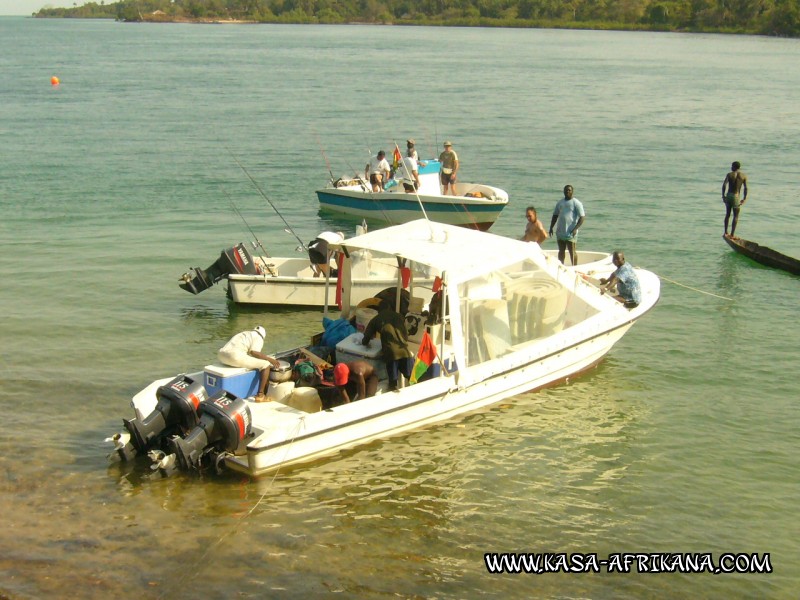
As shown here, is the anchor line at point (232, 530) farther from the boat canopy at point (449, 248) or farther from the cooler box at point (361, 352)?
the boat canopy at point (449, 248)

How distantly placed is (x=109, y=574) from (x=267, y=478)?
219 centimetres

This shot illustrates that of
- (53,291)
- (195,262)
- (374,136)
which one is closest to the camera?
(53,291)

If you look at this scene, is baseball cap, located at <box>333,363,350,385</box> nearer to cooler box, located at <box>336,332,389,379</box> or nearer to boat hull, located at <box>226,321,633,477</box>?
boat hull, located at <box>226,321,633,477</box>

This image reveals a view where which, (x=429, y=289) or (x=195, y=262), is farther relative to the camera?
(x=195, y=262)

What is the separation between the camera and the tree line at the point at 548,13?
4646 inches

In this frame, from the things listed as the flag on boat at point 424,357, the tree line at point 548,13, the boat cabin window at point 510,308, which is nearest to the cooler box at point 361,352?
the flag on boat at point 424,357

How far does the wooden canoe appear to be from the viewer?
62.0 ft

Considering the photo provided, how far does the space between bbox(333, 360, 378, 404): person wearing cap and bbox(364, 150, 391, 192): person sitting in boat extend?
12.8 meters

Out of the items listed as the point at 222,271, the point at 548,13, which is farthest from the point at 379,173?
the point at 548,13

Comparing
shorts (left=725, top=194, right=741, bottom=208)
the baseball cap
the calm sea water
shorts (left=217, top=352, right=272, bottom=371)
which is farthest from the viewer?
shorts (left=725, top=194, right=741, bottom=208)

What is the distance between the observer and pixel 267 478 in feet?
33.2

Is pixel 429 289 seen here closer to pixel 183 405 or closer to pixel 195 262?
pixel 183 405

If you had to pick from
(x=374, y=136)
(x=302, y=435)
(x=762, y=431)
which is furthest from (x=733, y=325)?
(x=374, y=136)

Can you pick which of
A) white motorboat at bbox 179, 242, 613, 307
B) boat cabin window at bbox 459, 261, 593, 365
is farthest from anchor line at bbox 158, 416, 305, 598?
white motorboat at bbox 179, 242, 613, 307
